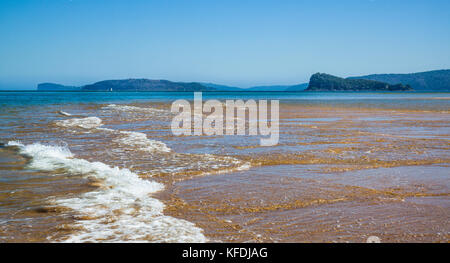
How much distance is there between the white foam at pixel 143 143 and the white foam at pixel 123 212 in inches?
116

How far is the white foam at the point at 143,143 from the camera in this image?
37.2 ft

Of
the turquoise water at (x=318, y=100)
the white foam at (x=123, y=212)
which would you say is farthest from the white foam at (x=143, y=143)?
the turquoise water at (x=318, y=100)

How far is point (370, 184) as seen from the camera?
6926mm

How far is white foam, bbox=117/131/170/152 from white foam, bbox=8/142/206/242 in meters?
2.95

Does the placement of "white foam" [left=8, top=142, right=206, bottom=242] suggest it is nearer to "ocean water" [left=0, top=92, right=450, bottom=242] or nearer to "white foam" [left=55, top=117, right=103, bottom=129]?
"ocean water" [left=0, top=92, right=450, bottom=242]

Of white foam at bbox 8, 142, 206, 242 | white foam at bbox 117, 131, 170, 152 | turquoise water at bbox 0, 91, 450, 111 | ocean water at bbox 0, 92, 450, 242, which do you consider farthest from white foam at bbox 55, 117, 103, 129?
turquoise water at bbox 0, 91, 450, 111

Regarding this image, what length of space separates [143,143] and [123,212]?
7319 millimetres

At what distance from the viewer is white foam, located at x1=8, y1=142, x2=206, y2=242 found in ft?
14.6

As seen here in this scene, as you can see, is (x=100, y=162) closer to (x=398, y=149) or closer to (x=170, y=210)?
(x=170, y=210)

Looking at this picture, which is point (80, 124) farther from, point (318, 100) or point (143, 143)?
point (318, 100)

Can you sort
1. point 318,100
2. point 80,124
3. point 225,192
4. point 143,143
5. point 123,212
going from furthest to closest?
point 318,100, point 80,124, point 143,143, point 225,192, point 123,212

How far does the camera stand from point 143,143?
1245cm

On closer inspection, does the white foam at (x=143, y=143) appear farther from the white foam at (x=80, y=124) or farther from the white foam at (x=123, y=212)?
the white foam at (x=80, y=124)

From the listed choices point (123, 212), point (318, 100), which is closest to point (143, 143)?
point (123, 212)
